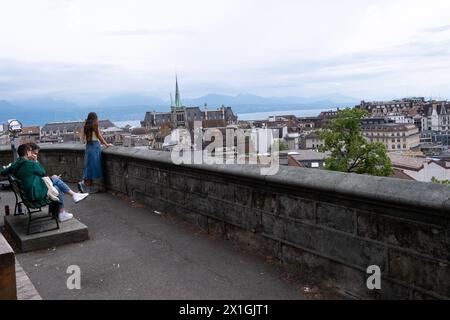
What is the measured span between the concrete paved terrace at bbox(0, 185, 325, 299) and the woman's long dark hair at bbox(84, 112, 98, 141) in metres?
2.78

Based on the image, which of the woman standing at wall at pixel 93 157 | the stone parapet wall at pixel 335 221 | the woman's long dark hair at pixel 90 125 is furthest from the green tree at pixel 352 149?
the stone parapet wall at pixel 335 221

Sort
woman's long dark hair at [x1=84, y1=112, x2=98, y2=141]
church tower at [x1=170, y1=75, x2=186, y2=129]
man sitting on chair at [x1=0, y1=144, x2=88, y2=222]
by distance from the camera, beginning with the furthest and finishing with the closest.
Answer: church tower at [x1=170, y1=75, x2=186, y2=129], woman's long dark hair at [x1=84, y1=112, x2=98, y2=141], man sitting on chair at [x1=0, y1=144, x2=88, y2=222]

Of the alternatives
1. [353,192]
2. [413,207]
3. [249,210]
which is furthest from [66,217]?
[413,207]

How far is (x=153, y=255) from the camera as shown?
19.5 feet

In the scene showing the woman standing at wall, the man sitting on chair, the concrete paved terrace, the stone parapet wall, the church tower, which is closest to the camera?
the stone parapet wall

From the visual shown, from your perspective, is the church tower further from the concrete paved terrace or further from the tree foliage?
the concrete paved terrace

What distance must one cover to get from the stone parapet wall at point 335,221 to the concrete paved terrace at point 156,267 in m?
0.29

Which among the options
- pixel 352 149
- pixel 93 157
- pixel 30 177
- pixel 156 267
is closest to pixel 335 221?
pixel 156 267

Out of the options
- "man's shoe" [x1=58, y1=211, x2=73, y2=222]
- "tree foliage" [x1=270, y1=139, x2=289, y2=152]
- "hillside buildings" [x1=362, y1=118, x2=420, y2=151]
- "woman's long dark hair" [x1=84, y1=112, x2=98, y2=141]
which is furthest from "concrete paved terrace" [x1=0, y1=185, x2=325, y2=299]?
"hillside buildings" [x1=362, y1=118, x2=420, y2=151]

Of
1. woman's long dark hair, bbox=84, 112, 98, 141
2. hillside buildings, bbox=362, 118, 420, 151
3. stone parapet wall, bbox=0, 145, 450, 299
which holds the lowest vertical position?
hillside buildings, bbox=362, 118, 420, 151

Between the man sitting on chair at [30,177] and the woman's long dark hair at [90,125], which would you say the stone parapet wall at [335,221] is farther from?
the woman's long dark hair at [90,125]

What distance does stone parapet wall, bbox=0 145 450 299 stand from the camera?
142 inches
